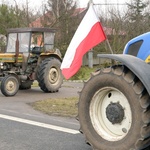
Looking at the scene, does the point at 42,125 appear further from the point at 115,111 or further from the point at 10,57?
the point at 10,57

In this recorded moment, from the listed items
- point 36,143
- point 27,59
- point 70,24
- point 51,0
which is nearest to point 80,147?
point 36,143

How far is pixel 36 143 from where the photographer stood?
18.0 feet

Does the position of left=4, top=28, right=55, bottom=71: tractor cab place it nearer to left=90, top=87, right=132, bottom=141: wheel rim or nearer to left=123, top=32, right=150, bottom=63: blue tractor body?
left=123, top=32, right=150, bottom=63: blue tractor body

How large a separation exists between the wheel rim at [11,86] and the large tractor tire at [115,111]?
24.4ft

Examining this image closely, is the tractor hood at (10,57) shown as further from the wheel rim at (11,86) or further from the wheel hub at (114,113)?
the wheel hub at (114,113)

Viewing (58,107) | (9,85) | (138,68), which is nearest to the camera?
(138,68)

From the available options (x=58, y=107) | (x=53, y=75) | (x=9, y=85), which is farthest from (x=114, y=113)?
(x=53, y=75)

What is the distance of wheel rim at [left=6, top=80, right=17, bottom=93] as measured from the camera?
11.8 m

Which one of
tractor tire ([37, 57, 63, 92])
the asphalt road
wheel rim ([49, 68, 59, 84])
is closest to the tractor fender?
the asphalt road

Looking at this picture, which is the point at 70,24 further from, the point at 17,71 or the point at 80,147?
the point at 80,147

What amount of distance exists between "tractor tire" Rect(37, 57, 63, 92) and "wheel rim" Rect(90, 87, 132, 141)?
8.11 metres

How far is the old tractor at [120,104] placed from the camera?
399 cm

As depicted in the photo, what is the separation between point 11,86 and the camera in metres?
12.0

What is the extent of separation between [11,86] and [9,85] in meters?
0.11
